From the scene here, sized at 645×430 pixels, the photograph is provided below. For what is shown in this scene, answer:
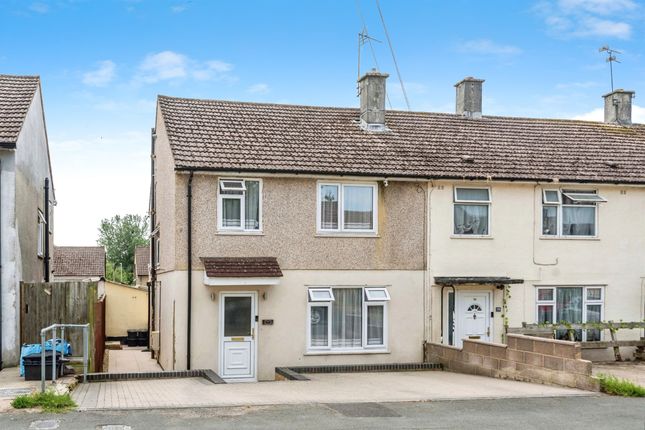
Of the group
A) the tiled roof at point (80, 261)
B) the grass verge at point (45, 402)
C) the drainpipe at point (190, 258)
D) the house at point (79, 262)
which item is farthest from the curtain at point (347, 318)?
the tiled roof at point (80, 261)

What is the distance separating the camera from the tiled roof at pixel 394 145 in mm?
21250

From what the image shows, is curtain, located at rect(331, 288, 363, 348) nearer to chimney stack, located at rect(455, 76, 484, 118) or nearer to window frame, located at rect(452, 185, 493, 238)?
window frame, located at rect(452, 185, 493, 238)

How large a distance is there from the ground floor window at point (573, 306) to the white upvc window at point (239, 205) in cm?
842

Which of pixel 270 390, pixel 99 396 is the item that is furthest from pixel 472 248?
pixel 99 396

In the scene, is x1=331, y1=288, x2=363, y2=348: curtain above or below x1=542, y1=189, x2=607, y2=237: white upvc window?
below

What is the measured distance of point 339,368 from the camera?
66.8 feet

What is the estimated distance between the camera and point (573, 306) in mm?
23172

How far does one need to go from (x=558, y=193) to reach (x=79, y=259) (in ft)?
138

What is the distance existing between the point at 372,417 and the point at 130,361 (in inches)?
593

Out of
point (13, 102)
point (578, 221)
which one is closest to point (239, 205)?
point (13, 102)

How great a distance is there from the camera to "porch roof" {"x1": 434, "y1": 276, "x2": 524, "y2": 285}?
2173cm

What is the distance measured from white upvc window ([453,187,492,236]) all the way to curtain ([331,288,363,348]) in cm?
343

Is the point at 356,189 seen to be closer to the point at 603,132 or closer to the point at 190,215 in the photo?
the point at 190,215

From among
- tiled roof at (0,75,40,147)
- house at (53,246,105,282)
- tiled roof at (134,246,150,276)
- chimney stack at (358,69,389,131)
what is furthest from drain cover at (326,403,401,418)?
tiled roof at (134,246,150,276)
